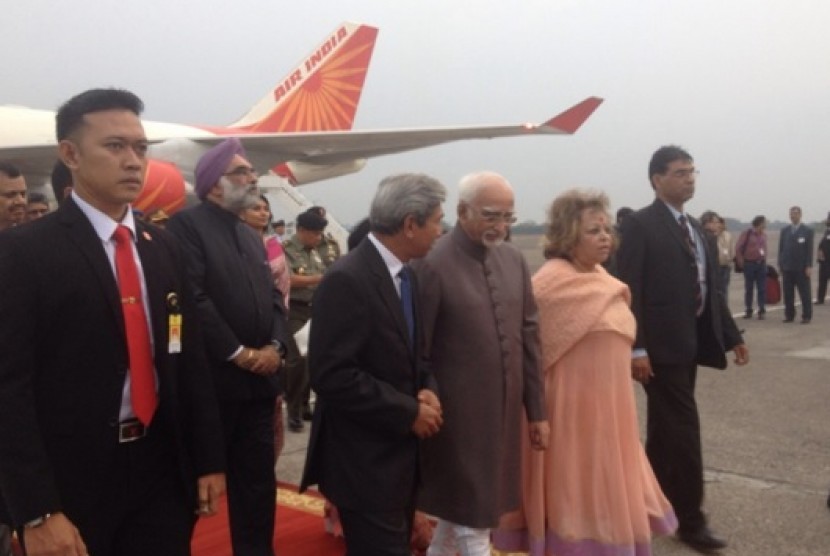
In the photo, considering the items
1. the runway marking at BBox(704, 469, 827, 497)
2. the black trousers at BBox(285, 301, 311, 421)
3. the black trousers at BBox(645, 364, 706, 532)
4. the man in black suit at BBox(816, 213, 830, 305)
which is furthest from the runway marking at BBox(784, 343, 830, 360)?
the black trousers at BBox(645, 364, 706, 532)

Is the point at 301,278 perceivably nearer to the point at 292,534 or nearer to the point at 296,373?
the point at 296,373

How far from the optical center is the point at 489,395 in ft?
10.0

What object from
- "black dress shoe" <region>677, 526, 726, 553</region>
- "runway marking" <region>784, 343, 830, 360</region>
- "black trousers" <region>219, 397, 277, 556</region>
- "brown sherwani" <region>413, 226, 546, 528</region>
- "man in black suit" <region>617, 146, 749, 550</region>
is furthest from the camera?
"runway marking" <region>784, 343, 830, 360</region>

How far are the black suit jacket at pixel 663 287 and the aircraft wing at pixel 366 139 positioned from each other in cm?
951

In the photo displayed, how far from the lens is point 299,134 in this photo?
46.5 ft

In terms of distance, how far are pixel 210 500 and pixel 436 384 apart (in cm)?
89

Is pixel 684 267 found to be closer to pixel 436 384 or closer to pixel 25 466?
pixel 436 384

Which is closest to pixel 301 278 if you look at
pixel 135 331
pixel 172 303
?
pixel 172 303

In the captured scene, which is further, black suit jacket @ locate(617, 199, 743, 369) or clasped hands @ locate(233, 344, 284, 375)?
black suit jacket @ locate(617, 199, 743, 369)

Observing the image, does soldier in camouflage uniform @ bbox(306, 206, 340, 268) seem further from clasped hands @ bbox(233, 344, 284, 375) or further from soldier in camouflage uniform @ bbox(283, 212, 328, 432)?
clasped hands @ bbox(233, 344, 284, 375)

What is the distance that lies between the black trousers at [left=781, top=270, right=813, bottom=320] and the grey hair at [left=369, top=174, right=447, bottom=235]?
38.2 ft

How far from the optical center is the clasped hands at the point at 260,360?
3232 mm

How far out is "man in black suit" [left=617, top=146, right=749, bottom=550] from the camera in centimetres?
404

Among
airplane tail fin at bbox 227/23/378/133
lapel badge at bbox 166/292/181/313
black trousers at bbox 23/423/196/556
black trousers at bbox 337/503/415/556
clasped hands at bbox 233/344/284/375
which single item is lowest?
black trousers at bbox 337/503/415/556
